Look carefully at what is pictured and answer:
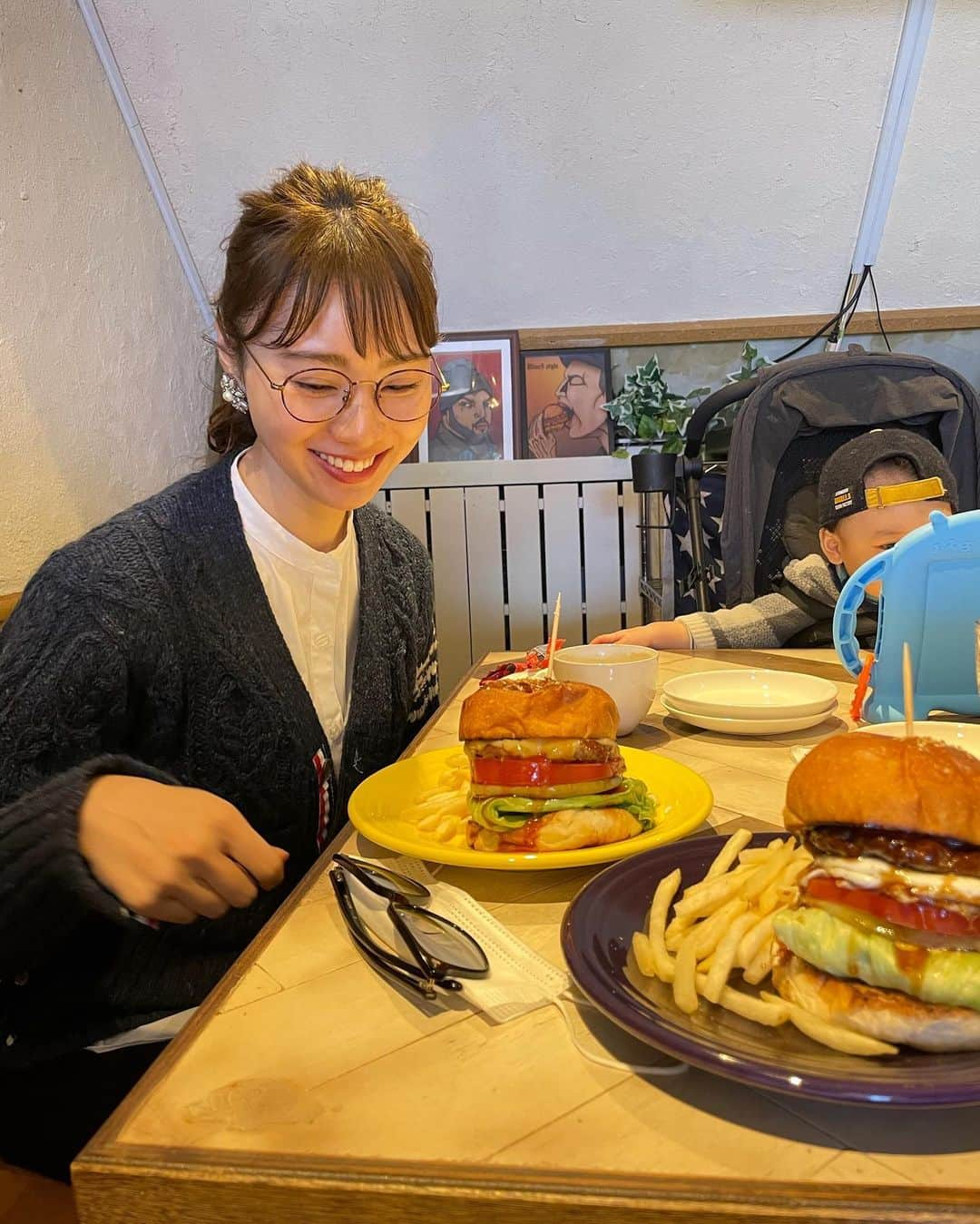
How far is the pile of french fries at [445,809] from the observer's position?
937 millimetres

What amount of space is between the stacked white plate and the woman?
19.2 inches

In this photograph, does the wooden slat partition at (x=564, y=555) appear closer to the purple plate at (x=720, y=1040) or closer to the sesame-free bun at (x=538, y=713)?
the sesame-free bun at (x=538, y=713)

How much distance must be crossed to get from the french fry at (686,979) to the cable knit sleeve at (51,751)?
0.51 meters

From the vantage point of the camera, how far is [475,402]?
382 centimetres

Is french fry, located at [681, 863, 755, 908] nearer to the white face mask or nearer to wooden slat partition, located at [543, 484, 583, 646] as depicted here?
the white face mask

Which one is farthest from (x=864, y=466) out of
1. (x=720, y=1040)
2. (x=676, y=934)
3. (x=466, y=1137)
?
(x=466, y=1137)

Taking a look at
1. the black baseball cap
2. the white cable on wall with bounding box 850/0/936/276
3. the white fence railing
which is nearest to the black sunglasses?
the black baseball cap

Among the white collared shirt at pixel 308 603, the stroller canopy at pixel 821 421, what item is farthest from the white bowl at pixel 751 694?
the stroller canopy at pixel 821 421

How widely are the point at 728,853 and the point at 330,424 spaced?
2.87 feet

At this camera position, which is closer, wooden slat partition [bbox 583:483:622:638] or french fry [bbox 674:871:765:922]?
french fry [bbox 674:871:765:922]

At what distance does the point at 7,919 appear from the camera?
0.90 m

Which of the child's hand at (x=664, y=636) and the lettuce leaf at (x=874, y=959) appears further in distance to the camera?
the child's hand at (x=664, y=636)

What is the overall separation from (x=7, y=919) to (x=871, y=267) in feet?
11.8

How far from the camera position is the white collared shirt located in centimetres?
144
